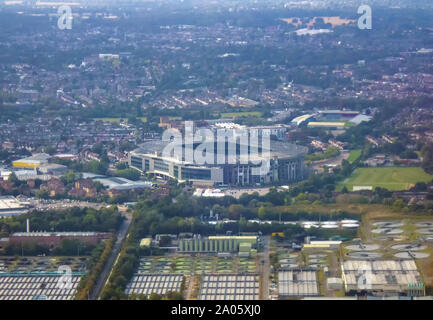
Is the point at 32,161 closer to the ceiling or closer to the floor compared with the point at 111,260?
closer to the floor

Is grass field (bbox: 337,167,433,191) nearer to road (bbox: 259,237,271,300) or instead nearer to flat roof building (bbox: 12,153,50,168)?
road (bbox: 259,237,271,300)

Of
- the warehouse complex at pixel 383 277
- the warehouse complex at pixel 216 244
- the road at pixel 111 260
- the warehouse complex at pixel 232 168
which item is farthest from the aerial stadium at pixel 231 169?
the warehouse complex at pixel 383 277

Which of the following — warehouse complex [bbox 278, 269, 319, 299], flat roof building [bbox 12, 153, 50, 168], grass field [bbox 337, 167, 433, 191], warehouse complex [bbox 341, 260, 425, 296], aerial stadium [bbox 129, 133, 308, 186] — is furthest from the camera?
flat roof building [bbox 12, 153, 50, 168]

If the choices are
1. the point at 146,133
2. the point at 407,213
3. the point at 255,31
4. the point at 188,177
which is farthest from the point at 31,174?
the point at 255,31

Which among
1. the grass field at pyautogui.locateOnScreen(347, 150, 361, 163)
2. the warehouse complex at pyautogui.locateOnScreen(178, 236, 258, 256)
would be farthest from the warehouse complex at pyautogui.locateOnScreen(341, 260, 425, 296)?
the grass field at pyautogui.locateOnScreen(347, 150, 361, 163)

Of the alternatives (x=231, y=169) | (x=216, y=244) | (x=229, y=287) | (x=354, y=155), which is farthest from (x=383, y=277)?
(x=354, y=155)

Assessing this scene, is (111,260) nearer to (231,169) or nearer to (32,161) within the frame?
(231,169)

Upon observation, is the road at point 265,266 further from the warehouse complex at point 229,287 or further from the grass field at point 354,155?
the grass field at point 354,155
